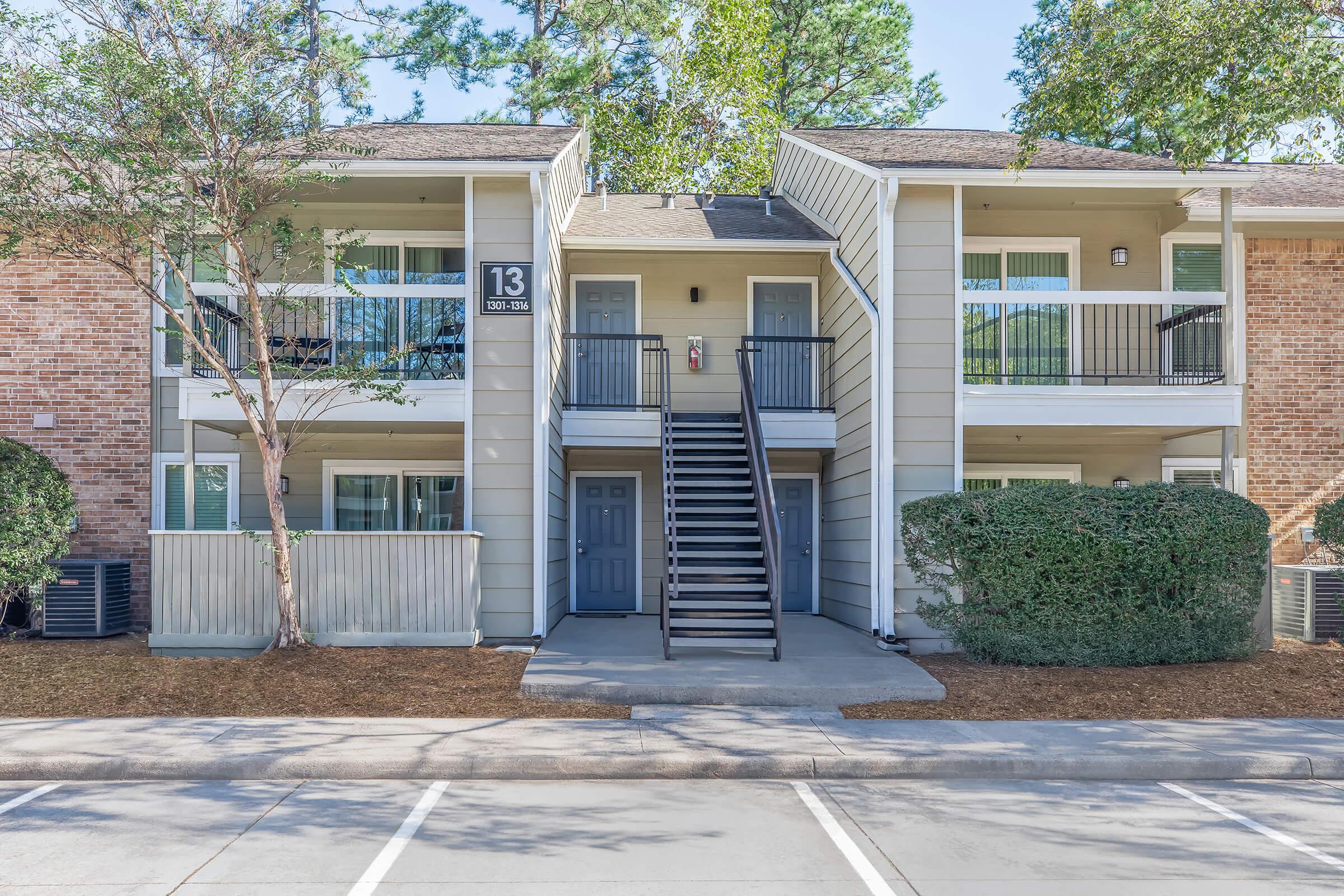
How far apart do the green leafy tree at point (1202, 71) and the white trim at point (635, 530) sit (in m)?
6.33

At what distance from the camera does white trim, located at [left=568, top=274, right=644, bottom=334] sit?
520 inches

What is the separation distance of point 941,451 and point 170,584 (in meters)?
7.93

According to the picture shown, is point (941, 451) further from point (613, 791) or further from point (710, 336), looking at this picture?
point (613, 791)

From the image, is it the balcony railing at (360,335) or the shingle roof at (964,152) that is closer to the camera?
the shingle roof at (964,152)

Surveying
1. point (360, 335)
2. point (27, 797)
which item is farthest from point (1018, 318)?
point (27, 797)

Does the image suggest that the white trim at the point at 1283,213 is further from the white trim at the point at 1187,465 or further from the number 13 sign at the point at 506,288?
the number 13 sign at the point at 506,288

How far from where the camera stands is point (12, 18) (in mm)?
8000

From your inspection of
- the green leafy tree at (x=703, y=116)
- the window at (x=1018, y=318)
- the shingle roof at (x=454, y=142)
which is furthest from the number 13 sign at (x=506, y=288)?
the green leafy tree at (x=703, y=116)

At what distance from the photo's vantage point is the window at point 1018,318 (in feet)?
39.1

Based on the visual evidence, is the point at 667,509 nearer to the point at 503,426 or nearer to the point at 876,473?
the point at 503,426

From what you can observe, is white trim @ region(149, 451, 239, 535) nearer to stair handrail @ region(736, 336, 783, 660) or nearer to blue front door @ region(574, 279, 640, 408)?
blue front door @ region(574, 279, 640, 408)

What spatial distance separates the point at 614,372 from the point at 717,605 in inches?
171

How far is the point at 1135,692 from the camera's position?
8.38 metres

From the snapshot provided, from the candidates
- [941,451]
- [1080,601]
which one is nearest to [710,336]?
[941,451]
